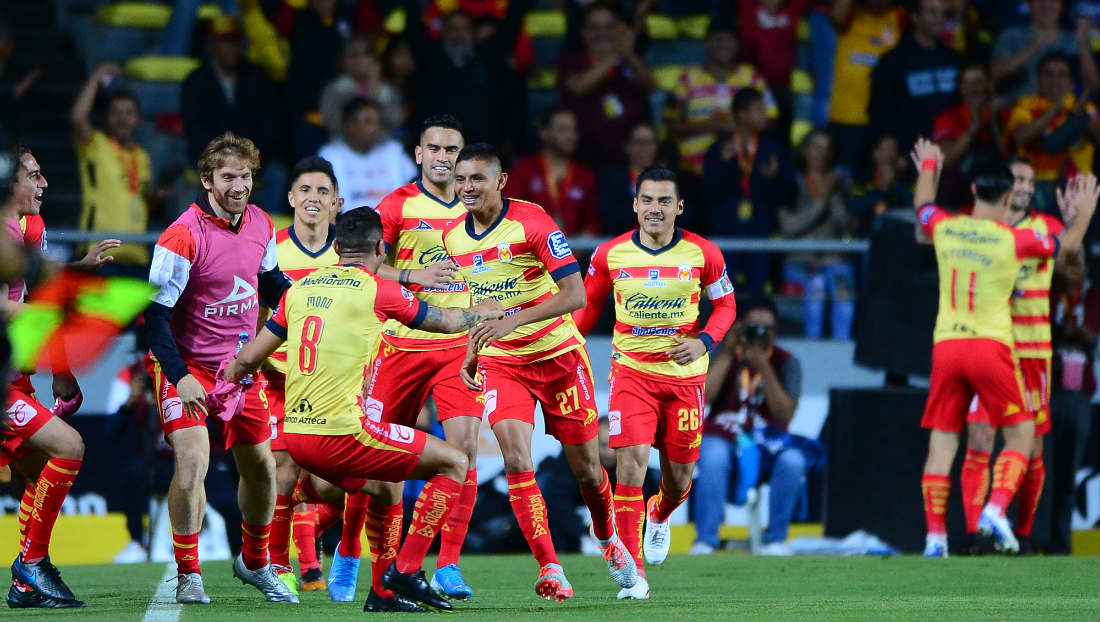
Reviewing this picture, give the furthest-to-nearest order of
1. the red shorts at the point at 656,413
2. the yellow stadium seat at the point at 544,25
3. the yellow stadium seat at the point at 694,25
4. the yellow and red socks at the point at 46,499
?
1. the yellow stadium seat at the point at 694,25
2. the yellow stadium seat at the point at 544,25
3. the red shorts at the point at 656,413
4. the yellow and red socks at the point at 46,499

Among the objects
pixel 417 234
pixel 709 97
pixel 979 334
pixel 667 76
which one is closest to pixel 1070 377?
pixel 979 334

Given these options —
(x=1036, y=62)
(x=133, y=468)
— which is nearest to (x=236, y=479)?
(x=133, y=468)

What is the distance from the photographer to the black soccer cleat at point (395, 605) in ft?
25.4

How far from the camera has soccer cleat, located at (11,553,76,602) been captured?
8.41 m

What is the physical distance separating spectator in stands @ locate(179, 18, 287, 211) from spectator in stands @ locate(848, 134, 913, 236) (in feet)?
17.6

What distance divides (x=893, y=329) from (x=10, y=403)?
756 cm

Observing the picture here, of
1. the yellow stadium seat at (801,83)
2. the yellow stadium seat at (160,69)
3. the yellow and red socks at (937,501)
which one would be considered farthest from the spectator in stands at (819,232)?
the yellow stadium seat at (160,69)

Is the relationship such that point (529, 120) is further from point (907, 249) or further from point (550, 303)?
point (550, 303)

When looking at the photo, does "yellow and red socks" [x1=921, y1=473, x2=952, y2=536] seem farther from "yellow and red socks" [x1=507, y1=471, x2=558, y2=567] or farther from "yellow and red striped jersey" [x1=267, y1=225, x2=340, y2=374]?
"yellow and red striped jersey" [x1=267, y1=225, x2=340, y2=374]

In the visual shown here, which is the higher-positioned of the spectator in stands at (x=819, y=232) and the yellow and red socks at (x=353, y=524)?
the spectator in stands at (x=819, y=232)

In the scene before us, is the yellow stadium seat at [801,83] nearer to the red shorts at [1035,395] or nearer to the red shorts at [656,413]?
the red shorts at [1035,395]

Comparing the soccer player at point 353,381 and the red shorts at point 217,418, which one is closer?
the soccer player at point 353,381

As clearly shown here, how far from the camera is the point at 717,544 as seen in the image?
13.1m

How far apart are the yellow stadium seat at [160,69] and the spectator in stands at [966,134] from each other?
7535 mm
